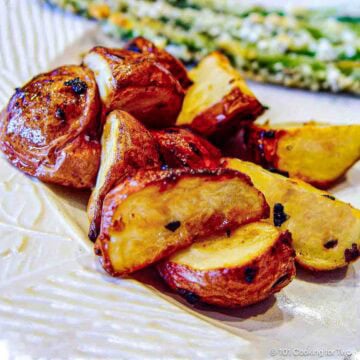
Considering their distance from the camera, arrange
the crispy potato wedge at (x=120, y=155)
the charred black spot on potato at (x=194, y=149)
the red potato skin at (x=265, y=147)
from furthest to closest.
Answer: the red potato skin at (x=265, y=147) < the charred black spot on potato at (x=194, y=149) < the crispy potato wedge at (x=120, y=155)

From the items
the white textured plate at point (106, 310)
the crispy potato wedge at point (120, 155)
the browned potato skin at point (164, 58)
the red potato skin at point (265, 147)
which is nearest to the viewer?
the white textured plate at point (106, 310)

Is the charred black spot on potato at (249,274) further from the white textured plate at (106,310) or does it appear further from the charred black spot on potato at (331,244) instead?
the charred black spot on potato at (331,244)

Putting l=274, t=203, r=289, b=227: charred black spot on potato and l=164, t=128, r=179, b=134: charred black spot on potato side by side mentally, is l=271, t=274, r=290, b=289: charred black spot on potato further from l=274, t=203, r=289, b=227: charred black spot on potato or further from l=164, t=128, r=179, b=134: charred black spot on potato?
l=164, t=128, r=179, b=134: charred black spot on potato

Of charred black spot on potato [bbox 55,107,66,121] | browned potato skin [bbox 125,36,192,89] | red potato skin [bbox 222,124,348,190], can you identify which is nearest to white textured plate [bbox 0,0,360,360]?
charred black spot on potato [bbox 55,107,66,121]

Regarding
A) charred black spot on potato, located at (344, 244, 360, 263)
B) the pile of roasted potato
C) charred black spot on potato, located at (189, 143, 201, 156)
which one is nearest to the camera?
the pile of roasted potato

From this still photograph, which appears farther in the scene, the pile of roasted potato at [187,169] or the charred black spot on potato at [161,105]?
the charred black spot on potato at [161,105]

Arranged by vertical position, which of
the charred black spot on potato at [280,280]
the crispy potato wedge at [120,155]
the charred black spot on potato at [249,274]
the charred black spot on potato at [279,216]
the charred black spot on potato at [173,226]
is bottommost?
the charred black spot on potato at [280,280]

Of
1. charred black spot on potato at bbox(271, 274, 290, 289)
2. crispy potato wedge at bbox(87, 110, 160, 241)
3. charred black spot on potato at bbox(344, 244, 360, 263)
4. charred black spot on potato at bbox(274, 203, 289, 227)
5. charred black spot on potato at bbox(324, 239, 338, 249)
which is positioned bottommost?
charred black spot on potato at bbox(344, 244, 360, 263)

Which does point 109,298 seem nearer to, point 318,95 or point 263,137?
point 263,137

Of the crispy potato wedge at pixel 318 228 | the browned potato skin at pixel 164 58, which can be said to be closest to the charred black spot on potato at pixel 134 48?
the browned potato skin at pixel 164 58
